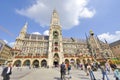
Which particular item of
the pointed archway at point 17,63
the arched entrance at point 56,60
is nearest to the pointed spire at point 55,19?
the arched entrance at point 56,60

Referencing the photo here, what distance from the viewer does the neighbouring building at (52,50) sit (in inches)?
2037

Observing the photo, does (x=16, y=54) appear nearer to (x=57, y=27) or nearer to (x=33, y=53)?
(x=33, y=53)

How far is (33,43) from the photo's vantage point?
6075 centimetres

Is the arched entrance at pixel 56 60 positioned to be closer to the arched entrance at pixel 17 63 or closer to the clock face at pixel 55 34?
the clock face at pixel 55 34

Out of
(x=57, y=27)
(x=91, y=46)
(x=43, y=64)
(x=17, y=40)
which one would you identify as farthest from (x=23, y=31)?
(x=91, y=46)

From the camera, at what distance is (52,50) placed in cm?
5481

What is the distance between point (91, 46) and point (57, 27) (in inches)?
1065

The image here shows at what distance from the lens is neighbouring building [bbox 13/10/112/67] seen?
170ft

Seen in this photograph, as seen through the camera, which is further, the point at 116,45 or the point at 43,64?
the point at 116,45

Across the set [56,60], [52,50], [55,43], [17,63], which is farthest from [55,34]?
[17,63]

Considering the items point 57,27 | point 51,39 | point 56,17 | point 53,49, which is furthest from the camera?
point 56,17

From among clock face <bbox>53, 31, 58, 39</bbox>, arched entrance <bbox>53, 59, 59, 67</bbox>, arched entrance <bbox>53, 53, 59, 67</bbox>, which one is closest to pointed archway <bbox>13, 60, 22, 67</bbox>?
arched entrance <bbox>53, 59, 59, 67</bbox>

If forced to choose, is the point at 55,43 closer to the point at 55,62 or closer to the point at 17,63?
the point at 55,62

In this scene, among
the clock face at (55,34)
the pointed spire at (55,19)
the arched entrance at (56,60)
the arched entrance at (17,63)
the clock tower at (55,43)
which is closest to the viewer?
the arched entrance at (17,63)
